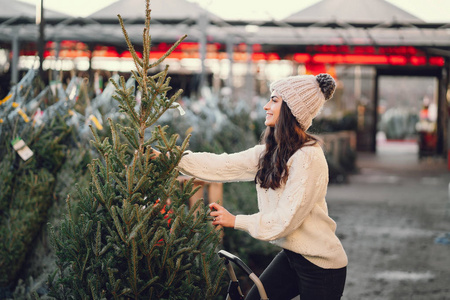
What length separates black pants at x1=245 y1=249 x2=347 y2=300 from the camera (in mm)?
3076

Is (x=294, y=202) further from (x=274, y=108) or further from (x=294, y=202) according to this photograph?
(x=274, y=108)

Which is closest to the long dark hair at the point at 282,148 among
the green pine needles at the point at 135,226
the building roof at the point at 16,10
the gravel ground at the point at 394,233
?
the green pine needles at the point at 135,226

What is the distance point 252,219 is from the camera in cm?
300

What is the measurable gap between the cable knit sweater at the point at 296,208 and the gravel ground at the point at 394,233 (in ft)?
9.83

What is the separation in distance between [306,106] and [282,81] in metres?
0.17

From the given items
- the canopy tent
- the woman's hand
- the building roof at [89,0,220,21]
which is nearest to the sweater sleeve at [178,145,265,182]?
the woman's hand

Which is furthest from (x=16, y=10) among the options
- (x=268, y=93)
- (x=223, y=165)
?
(x=223, y=165)

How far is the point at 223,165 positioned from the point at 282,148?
347mm

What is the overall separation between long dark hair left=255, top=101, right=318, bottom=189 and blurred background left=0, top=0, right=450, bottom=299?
6.63 ft

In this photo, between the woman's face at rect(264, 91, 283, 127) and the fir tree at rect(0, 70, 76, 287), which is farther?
the fir tree at rect(0, 70, 76, 287)

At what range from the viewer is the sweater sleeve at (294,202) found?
9.66ft

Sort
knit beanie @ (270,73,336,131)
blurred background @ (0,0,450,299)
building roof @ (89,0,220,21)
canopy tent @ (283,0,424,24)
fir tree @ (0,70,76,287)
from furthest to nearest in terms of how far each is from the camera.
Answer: canopy tent @ (283,0,424,24) → building roof @ (89,0,220,21) → blurred background @ (0,0,450,299) → fir tree @ (0,70,76,287) → knit beanie @ (270,73,336,131)

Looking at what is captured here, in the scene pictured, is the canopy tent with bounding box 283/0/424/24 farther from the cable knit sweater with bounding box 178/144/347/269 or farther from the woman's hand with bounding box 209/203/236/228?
the woman's hand with bounding box 209/203/236/228

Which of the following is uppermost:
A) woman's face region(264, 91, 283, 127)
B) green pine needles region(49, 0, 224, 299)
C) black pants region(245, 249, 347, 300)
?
woman's face region(264, 91, 283, 127)
